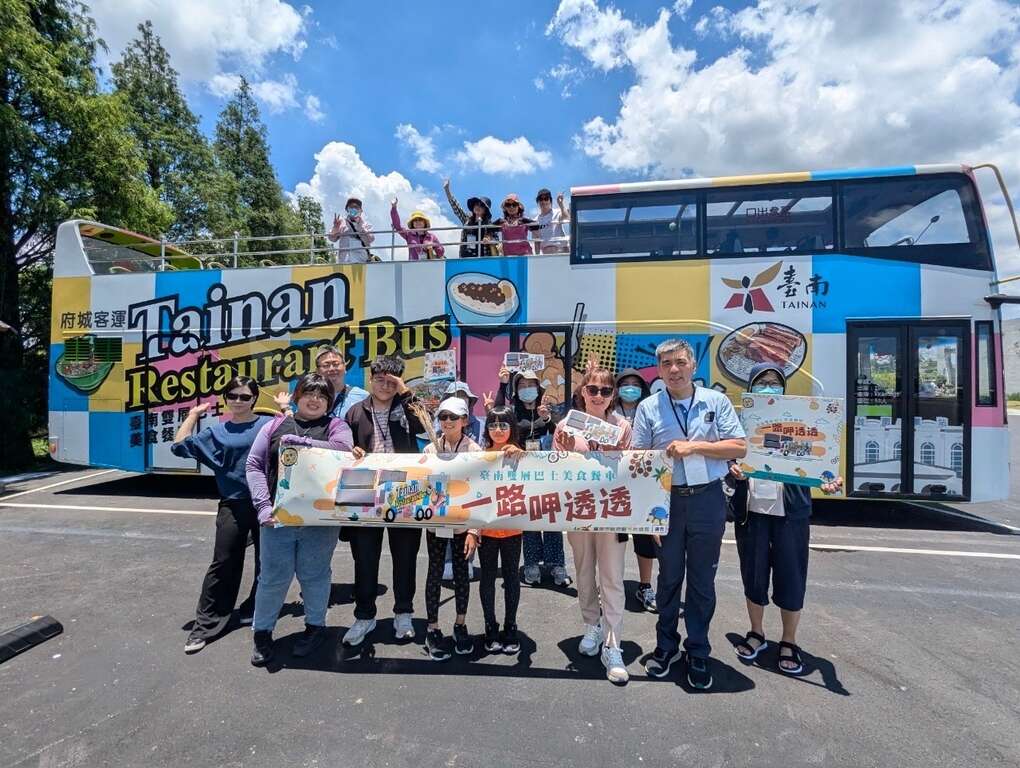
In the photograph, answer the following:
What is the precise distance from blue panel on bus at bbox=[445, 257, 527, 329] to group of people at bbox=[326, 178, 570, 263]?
0.31 meters

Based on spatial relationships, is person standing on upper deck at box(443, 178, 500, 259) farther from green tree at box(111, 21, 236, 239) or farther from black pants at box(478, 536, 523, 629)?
green tree at box(111, 21, 236, 239)

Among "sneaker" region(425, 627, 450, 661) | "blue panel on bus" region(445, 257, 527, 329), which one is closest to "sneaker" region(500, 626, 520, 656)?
"sneaker" region(425, 627, 450, 661)

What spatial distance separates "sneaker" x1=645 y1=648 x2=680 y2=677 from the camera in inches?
124

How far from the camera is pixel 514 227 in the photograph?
718cm

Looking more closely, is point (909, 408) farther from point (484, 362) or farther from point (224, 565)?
point (224, 565)

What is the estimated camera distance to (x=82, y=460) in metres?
7.97

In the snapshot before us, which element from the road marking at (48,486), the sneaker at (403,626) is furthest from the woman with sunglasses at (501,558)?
the road marking at (48,486)

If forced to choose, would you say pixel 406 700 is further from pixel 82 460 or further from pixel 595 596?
pixel 82 460

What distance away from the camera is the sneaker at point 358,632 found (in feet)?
11.6

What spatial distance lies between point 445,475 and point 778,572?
233 centimetres

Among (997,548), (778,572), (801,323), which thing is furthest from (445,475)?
(997,548)

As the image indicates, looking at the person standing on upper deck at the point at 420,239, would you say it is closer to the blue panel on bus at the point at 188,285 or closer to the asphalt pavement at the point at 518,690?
the blue panel on bus at the point at 188,285

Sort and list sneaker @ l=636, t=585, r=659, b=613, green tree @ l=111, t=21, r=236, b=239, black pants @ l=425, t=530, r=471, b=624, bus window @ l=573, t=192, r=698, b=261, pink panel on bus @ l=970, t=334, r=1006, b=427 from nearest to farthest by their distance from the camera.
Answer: black pants @ l=425, t=530, r=471, b=624, sneaker @ l=636, t=585, r=659, b=613, pink panel on bus @ l=970, t=334, r=1006, b=427, bus window @ l=573, t=192, r=698, b=261, green tree @ l=111, t=21, r=236, b=239

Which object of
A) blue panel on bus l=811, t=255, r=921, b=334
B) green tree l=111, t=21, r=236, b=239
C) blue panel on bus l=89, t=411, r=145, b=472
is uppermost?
green tree l=111, t=21, r=236, b=239
